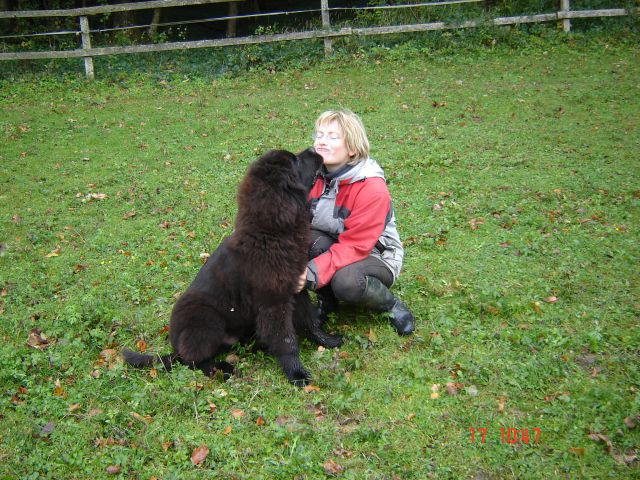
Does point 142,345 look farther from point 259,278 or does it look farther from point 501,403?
point 501,403

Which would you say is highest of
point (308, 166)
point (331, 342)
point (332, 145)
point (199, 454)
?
point (332, 145)

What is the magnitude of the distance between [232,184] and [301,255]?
159 inches

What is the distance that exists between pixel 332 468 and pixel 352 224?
1730 mm

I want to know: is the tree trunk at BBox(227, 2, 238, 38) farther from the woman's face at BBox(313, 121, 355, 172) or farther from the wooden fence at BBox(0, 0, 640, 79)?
the woman's face at BBox(313, 121, 355, 172)

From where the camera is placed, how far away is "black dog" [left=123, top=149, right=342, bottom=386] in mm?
3598

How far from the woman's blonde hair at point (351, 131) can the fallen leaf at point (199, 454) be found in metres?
2.21

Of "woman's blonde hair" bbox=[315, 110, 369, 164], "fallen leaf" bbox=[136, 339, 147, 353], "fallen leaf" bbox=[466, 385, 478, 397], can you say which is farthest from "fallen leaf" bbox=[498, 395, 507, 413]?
"fallen leaf" bbox=[136, 339, 147, 353]

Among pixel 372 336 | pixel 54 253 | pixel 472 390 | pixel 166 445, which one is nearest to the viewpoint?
pixel 166 445

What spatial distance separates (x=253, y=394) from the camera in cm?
358

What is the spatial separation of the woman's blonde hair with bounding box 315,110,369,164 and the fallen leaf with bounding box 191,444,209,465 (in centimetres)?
221

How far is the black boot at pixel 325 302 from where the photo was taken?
14.3 ft

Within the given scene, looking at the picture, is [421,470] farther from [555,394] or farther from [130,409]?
[130,409]

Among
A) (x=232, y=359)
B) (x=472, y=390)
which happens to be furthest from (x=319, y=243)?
(x=472, y=390)
